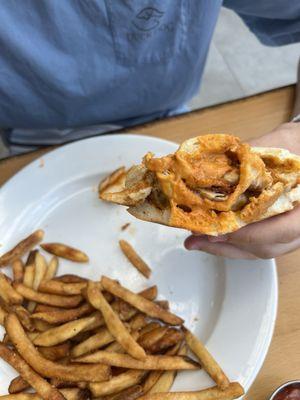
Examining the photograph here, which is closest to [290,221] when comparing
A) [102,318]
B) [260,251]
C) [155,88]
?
[260,251]

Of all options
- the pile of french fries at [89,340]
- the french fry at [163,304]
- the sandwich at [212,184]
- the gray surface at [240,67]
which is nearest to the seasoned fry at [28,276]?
the pile of french fries at [89,340]

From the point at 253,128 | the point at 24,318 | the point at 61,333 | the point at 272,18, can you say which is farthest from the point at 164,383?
the point at 272,18

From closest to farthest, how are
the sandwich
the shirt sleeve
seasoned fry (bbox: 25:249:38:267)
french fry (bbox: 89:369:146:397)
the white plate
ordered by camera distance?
the sandwich
french fry (bbox: 89:369:146:397)
the white plate
seasoned fry (bbox: 25:249:38:267)
the shirt sleeve

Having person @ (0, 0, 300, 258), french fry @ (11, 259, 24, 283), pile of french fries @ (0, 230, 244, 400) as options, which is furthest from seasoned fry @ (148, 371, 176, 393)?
french fry @ (11, 259, 24, 283)

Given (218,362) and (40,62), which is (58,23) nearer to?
(40,62)

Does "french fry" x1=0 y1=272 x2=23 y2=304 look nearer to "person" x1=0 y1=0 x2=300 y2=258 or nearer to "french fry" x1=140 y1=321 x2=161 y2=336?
"french fry" x1=140 y1=321 x2=161 y2=336

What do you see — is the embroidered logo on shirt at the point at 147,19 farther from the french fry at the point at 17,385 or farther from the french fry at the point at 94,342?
the french fry at the point at 17,385

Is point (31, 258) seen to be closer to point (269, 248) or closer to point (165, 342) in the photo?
point (165, 342)

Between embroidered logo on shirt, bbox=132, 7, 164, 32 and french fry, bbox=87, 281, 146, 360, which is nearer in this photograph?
french fry, bbox=87, 281, 146, 360
